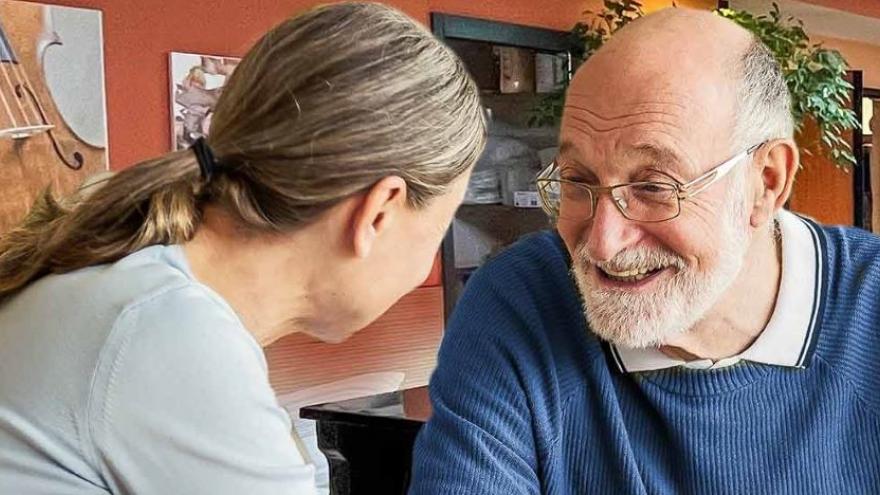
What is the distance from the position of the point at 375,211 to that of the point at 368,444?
127cm

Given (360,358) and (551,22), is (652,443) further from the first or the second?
(551,22)

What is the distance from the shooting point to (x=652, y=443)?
141 cm

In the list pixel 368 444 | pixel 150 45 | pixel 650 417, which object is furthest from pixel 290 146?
pixel 150 45

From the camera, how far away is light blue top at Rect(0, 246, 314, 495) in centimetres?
87

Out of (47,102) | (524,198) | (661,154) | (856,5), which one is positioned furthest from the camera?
(856,5)

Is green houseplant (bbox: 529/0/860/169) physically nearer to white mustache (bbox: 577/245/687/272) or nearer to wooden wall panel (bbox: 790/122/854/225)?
wooden wall panel (bbox: 790/122/854/225)

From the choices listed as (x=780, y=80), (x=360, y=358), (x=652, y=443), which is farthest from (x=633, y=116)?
(x=360, y=358)

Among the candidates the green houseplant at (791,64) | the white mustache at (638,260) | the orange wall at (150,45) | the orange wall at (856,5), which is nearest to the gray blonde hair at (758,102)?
the white mustache at (638,260)

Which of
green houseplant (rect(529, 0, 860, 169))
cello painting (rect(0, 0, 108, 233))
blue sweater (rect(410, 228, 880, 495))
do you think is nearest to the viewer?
blue sweater (rect(410, 228, 880, 495))

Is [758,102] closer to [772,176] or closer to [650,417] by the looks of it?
[772,176]

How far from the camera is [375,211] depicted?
1.04m

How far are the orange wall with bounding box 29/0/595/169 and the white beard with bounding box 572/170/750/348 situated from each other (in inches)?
65.9

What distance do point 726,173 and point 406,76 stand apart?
0.57 metres

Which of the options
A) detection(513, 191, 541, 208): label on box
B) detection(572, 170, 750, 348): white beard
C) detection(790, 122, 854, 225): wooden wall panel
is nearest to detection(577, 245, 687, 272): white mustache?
detection(572, 170, 750, 348): white beard
